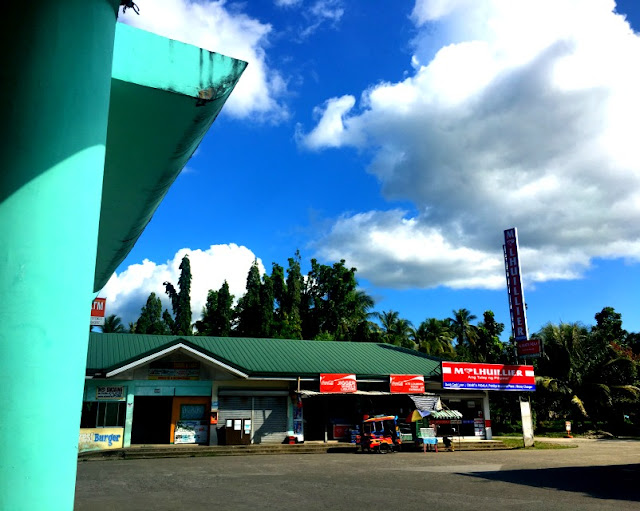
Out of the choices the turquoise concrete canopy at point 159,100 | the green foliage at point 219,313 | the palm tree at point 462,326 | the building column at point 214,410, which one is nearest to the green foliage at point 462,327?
the palm tree at point 462,326

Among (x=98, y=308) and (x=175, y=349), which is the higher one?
(x=98, y=308)

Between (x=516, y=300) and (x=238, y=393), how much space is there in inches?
505

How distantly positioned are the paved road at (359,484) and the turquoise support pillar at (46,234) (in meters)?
6.66

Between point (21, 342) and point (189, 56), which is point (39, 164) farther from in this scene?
point (189, 56)

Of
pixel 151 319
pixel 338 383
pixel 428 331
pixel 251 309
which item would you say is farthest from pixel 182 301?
pixel 338 383

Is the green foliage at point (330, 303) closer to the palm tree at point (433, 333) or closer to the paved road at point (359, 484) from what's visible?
the palm tree at point (433, 333)

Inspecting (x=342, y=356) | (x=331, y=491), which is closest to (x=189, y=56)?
(x=331, y=491)

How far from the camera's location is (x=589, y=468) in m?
14.2

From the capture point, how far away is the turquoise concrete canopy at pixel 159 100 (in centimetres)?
289

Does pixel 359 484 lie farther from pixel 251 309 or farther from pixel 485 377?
pixel 251 309

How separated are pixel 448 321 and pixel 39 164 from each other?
47.7 metres

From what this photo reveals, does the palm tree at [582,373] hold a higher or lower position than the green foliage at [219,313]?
lower

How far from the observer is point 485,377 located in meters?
23.0

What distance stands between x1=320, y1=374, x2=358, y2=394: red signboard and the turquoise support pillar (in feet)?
64.8
